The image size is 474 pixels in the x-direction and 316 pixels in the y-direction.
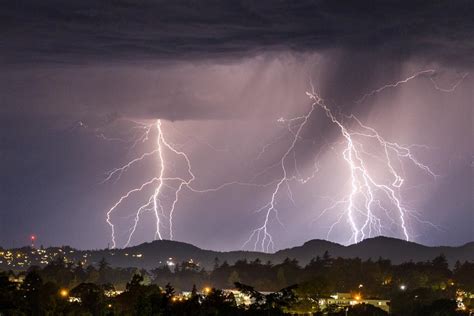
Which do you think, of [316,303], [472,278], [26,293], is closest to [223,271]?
[472,278]

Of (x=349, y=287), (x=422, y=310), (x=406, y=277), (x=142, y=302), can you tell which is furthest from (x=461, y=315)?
(x=406, y=277)

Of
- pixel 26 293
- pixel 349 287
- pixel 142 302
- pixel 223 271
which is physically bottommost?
pixel 142 302

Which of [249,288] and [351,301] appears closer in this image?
[249,288]

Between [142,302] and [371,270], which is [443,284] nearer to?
[371,270]

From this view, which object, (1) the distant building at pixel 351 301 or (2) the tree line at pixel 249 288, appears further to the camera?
Result: (1) the distant building at pixel 351 301

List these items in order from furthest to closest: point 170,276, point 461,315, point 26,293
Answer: point 170,276 < point 461,315 < point 26,293

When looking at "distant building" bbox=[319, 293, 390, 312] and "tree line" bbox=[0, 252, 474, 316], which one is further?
"distant building" bbox=[319, 293, 390, 312]

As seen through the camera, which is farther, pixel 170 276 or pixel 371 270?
pixel 170 276

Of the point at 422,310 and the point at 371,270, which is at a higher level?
the point at 371,270

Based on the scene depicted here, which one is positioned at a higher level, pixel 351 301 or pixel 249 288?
pixel 351 301

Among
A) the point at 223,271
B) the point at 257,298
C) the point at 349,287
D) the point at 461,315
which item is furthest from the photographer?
the point at 223,271
